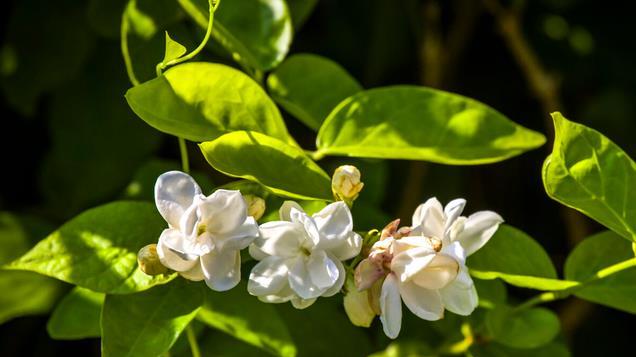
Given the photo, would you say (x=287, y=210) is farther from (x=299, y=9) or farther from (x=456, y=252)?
(x=299, y=9)

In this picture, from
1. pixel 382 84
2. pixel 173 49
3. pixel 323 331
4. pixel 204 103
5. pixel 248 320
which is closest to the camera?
pixel 173 49

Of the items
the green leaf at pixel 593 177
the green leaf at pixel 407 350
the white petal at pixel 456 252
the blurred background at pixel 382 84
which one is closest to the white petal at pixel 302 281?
the white petal at pixel 456 252

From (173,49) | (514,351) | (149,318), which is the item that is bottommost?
(514,351)

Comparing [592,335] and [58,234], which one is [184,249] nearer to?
[58,234]

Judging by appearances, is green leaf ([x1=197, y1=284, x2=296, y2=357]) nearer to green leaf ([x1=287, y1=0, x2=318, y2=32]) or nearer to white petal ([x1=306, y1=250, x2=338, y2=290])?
white petal ([x1=306, y1=250, x2=338, y2=290])

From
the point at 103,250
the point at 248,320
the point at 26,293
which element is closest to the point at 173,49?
the point at 103,250

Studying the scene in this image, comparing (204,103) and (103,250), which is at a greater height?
(204,103)

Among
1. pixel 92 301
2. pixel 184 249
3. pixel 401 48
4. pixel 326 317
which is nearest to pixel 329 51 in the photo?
pixel 401 48
